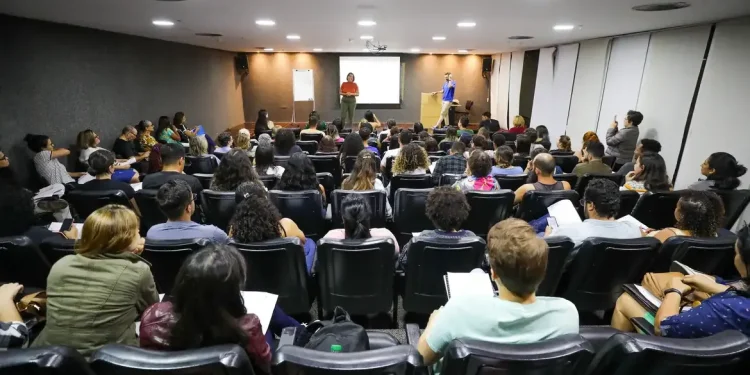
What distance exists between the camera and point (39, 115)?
595 centimetres

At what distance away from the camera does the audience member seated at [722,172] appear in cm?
381

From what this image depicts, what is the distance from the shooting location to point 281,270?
2594 millimetres

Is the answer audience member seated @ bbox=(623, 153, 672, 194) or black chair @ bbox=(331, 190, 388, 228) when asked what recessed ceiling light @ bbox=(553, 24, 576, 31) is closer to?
audience member seated @ bbox=(623, 153, 672, 194)

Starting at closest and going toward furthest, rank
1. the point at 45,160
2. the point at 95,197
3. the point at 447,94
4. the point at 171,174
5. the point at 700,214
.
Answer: the point at 700,214 → the point at 95,197 → the point at 171,174 → the point at 45,160 → the point at 447,94

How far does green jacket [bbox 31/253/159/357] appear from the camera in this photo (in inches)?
67.2

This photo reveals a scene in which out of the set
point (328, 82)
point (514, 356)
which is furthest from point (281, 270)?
point (328, 82)

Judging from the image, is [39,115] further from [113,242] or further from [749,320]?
[749,320]

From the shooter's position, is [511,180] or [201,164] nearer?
[511,180]

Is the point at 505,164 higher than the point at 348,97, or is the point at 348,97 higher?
the point at 348,97

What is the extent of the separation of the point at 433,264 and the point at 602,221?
1.21 m

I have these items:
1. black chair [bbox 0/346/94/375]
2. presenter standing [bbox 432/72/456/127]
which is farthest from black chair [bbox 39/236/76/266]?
presenter standing [bbox 432/72/456/127]

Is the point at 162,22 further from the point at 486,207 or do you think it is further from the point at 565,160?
the point at 565,160

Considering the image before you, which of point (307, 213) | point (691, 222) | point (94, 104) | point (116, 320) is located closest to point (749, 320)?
point (691, 222)

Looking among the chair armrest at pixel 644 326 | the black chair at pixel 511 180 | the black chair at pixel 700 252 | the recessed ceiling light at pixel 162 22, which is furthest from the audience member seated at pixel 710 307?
the recessed ceiling light at pixel 162 22
